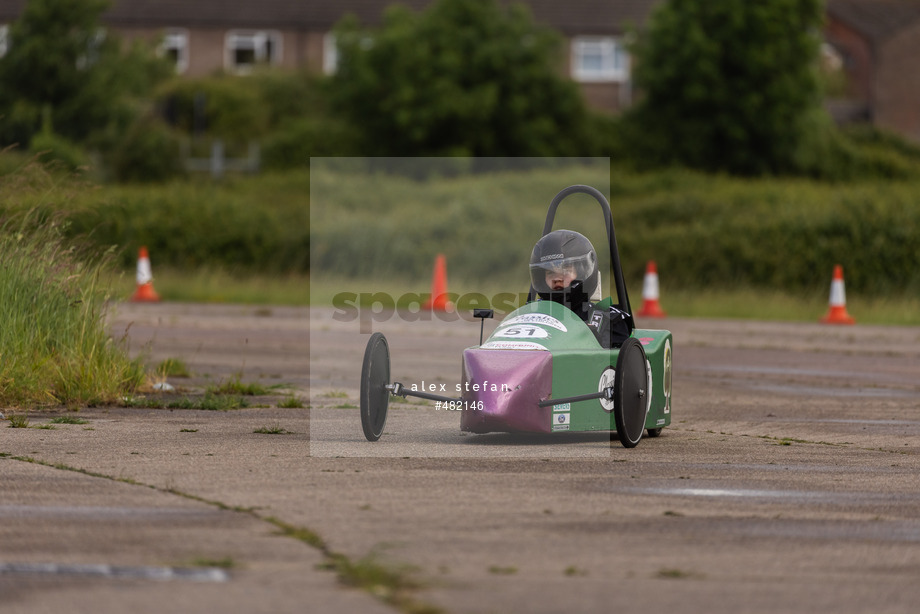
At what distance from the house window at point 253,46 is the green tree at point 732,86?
2125 cm

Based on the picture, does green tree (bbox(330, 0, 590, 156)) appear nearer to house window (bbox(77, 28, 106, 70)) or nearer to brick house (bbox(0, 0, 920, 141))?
house window (bbox(77, 28, 106, 70))

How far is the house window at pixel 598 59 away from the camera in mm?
65938

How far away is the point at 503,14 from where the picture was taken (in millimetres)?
53281

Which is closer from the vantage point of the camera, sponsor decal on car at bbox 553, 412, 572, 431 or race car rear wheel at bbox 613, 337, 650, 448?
race car rear wheel at bbox 613, 337, 650, 448

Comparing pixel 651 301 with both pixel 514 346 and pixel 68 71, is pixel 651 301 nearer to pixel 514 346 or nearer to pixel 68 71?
pixel 514 346

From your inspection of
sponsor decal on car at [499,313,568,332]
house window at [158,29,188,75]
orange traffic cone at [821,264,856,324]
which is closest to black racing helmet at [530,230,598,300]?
sponsor decal on car at [499,313,568,332]

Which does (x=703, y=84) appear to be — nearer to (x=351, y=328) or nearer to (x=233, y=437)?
(x=351, y=328)

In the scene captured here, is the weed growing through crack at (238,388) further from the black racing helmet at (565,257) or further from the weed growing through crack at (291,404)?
the black racing helmet at (565,257)

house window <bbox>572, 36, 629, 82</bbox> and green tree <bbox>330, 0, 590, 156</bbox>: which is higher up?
house window <bbox>572, 36, 629, 82</bbox>

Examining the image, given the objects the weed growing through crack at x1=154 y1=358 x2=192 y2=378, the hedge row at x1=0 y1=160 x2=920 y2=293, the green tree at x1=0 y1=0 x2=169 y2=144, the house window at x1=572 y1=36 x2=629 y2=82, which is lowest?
the weed growing through crack at x1=154 y1=358 x2=192 y2=378

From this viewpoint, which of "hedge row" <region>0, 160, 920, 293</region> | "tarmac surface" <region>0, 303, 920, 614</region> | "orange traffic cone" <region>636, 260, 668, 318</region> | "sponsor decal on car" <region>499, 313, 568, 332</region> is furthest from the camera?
"hedge row" <region>0, 160, 920, 293</region>

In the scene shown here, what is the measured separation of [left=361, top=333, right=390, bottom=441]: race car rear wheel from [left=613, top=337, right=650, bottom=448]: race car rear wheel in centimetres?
143

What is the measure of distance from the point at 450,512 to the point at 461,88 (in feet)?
149

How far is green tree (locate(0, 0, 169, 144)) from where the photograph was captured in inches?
1742
